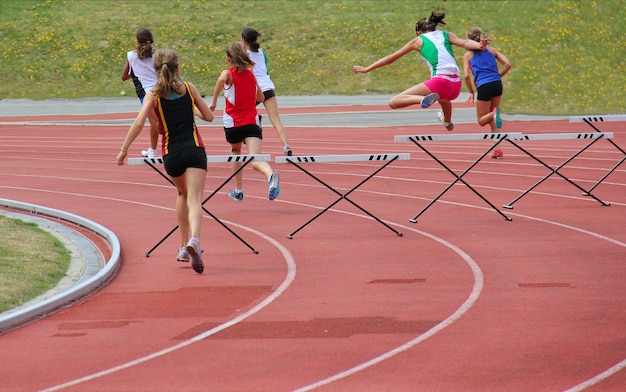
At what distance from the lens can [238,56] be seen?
41.0ft

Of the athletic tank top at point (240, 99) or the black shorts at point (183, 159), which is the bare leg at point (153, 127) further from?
the black shorts at point (183, 159)

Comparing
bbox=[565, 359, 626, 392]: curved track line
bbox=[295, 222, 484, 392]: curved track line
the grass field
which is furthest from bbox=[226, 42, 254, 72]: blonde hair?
the grass field

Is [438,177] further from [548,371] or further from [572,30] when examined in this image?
[572,30]

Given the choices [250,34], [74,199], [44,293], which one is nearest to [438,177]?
[250,34]

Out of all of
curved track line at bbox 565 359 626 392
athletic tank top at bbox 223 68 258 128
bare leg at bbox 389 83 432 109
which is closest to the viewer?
curved track line at bbox 565 359 626 392

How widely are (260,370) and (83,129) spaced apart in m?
20.3

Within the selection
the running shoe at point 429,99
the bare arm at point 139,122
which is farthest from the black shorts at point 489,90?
the bare arm at point 139,122

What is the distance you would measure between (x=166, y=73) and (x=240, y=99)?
10.1ft

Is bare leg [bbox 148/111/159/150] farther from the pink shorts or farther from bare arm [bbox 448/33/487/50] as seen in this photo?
bare arm [bbox 448/33/487/50]

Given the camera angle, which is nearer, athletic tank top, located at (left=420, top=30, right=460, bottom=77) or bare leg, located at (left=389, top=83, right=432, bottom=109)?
bare leg, located at (left=389, top=83, right=432, bottom=109)

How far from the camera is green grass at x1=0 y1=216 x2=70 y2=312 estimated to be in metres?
9.48

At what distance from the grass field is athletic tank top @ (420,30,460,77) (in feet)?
60.3

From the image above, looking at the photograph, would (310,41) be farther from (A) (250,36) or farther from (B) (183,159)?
(B) (183,159)

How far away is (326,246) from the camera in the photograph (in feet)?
39.1
